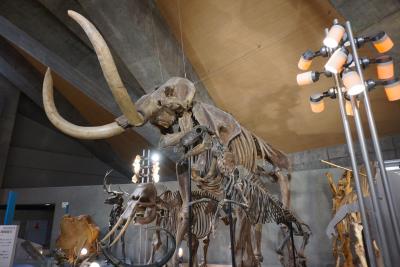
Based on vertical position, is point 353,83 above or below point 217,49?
below

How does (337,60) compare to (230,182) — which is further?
(230,182)

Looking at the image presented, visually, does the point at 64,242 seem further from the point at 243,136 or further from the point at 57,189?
the point at 243,136

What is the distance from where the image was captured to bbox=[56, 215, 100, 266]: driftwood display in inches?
287

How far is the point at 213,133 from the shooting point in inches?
149

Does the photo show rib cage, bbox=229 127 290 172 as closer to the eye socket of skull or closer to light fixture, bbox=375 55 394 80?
the eye socket of skull

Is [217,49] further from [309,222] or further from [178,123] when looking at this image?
[309,222]

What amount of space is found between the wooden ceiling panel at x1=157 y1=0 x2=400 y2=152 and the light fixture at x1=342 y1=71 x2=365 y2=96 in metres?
4.59

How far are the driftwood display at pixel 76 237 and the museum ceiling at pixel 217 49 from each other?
381 cm

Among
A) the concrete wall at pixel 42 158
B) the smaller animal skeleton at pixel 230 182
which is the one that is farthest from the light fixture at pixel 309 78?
the concrete wall at pixel 42 158

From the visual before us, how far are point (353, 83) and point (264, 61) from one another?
18.2ft

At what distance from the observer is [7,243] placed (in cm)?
336

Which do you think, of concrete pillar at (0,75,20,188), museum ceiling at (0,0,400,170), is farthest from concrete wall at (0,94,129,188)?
museum ceiling at (0,0,400,170)

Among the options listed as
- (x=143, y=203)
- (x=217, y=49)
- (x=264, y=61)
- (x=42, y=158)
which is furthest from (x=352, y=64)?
(x=42, y=158)

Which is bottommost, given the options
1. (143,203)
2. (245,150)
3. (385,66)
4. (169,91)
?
(143,203)
